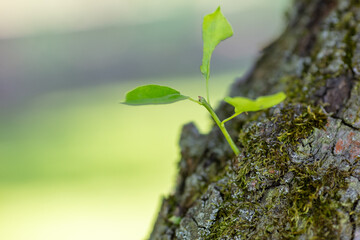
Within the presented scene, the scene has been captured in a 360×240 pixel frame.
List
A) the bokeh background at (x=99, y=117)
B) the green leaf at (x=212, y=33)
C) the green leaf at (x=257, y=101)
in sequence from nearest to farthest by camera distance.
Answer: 1. the green leaf at (x=257, y=101)
2. the green leaf at (x=212, y=33)
3. the bokeh background at (x=99, y=117)

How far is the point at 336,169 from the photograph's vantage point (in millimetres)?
524

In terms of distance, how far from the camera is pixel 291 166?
1.76 feet

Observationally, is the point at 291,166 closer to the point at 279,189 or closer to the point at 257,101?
the point at 279,189

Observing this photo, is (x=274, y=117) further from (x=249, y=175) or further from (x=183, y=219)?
(x=183, y=219)

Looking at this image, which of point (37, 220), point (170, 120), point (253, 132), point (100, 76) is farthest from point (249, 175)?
point (100, 76)

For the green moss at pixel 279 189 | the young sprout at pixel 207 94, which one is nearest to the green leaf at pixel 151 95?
the young sprout at pixel 207 94

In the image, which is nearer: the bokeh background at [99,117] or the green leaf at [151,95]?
the green leaf at [151,95]

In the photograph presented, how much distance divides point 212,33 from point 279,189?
0.27 m

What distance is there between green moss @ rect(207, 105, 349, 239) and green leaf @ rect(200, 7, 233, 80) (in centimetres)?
15

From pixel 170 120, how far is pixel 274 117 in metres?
3.95

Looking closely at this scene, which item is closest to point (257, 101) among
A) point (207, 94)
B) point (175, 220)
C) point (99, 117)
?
point (207, 94)

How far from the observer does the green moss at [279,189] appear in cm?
49

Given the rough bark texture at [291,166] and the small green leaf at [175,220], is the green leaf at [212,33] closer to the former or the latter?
the rough bark texture at [291,166]

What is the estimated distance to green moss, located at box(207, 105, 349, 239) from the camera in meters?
0.49
